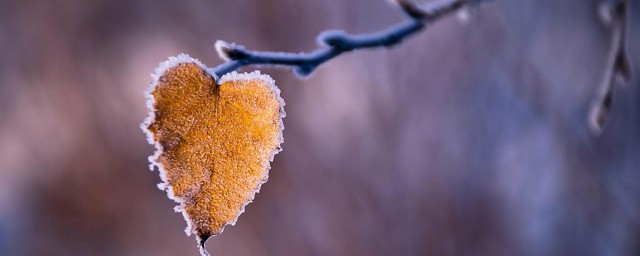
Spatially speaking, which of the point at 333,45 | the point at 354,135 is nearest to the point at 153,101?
the point at 333,45

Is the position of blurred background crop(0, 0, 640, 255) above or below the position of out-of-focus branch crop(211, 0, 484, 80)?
above

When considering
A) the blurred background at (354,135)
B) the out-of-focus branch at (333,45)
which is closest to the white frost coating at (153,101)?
the out-of-focus branch at (333,45)

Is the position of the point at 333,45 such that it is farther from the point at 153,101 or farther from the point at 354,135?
the point at 354,135

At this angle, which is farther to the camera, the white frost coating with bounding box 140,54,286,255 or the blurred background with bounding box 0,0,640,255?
the blurred background with bounding box 0,0,640,255

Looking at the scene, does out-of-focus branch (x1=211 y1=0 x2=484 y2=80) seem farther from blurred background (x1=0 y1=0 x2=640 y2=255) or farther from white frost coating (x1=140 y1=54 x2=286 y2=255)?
blurred background (x1=0 y1=0 x2=640 y2=255)

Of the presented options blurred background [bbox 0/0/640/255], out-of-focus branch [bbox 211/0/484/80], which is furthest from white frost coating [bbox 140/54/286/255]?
blurred background [bbox 0/0/640/255]
